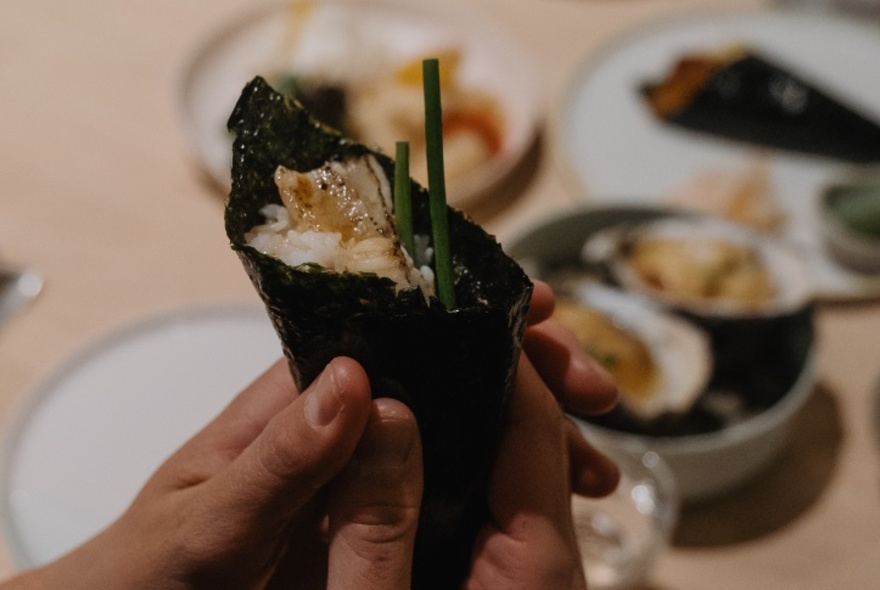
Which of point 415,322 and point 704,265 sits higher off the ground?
point 415,322

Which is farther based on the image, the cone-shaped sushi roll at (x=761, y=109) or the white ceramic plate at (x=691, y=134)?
the cone-shaped sushi roll at (x=761, y=109)

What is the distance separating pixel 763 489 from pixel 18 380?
1.09 metres

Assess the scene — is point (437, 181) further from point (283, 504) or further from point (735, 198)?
point (735, 198)

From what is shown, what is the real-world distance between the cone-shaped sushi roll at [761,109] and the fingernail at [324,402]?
1347mm

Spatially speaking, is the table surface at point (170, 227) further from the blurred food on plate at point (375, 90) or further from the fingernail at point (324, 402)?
the fingernail at point (324, 402)

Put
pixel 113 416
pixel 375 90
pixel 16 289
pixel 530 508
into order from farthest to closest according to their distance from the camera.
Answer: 1. pixel 375 90
2. pixel 16 289
3. pixel 113 416
4. pixel 530 508

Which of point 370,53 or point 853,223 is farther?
point 370,53

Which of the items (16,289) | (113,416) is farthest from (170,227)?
(113,416)

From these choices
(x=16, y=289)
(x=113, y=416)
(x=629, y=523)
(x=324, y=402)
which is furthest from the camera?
(x=16, y=289)

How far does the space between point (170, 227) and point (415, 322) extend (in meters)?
1.06

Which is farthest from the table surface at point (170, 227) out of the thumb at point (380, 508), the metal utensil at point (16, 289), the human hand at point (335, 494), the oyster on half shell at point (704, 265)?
the thumb at point (380, 508)

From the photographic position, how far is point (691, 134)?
171 centimetres

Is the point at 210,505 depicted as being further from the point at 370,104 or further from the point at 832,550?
the point at 370,104

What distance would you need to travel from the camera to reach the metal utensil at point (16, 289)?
4.54ft
